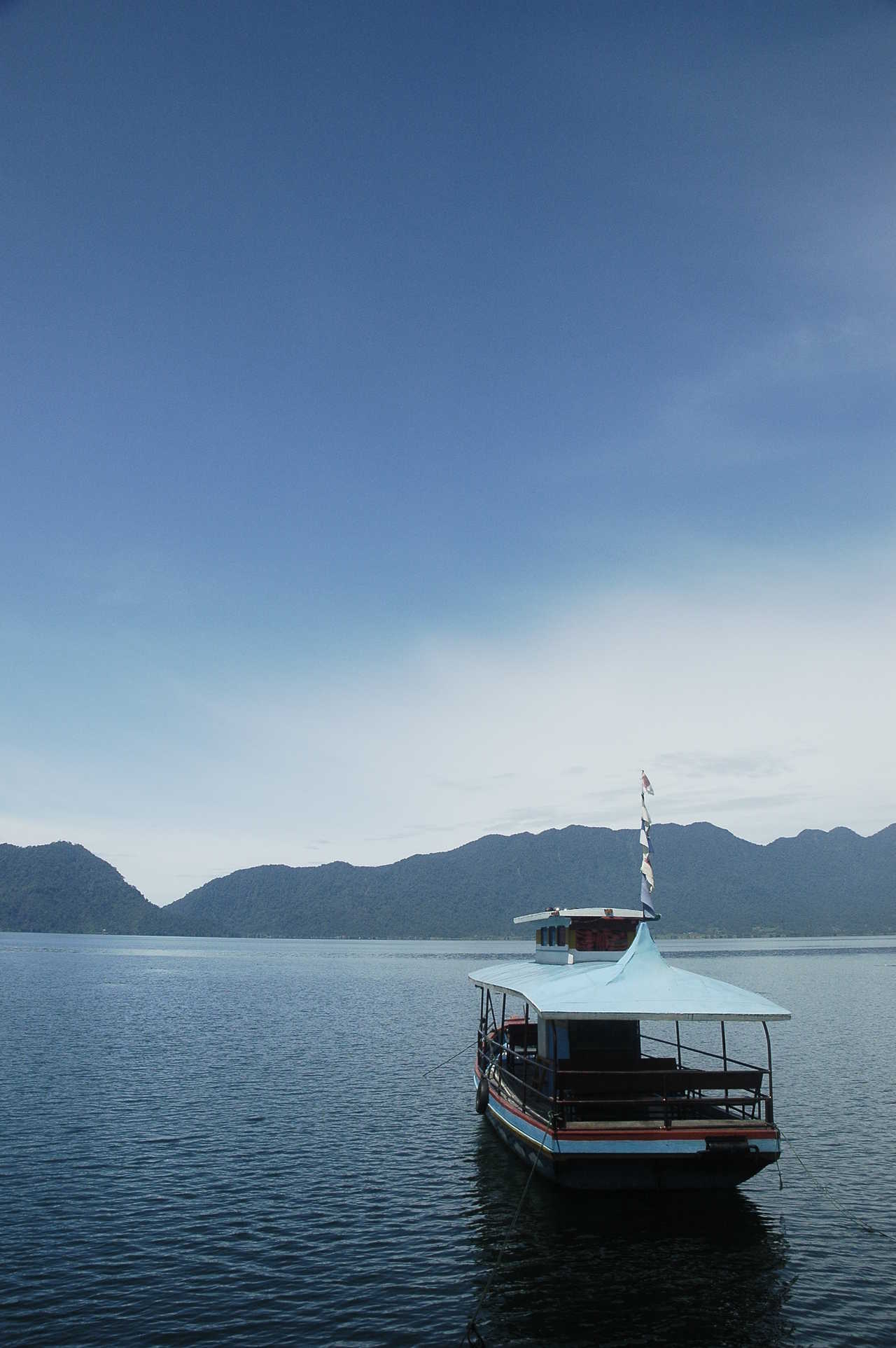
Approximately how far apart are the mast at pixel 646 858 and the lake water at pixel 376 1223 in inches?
359

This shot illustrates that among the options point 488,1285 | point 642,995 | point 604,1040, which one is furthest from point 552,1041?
point 488,1285

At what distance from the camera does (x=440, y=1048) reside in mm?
61906

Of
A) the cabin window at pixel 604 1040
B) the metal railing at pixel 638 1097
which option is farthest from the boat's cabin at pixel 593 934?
the metal railing at pixel 638 1097

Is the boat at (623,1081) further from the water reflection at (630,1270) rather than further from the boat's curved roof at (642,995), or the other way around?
the water reflection at (630,1270)

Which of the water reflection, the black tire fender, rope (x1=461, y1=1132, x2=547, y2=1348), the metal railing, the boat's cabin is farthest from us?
the black tire fender

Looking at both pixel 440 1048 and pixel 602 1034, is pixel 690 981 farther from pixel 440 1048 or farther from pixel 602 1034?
pixel 440 1048

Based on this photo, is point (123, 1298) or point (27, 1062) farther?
point (27, 1062)

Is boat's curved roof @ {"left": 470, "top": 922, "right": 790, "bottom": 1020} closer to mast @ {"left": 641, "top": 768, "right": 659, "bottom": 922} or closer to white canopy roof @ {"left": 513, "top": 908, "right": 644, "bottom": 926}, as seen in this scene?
mast @ {"left": 641, "top": 768, "right": 659, "bottom": 922}

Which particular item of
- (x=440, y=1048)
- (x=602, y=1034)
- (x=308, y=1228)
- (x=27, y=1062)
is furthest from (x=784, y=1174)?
(x=27, y=1062)

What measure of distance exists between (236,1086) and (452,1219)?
23794mm

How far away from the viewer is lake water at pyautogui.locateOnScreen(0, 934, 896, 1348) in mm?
19453

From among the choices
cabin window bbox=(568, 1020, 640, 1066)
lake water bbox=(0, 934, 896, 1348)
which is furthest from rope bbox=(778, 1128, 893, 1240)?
cabin window bbox=(568, 1020, 640, 1066)

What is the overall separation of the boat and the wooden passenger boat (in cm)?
5

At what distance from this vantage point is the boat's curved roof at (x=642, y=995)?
24.5 m
